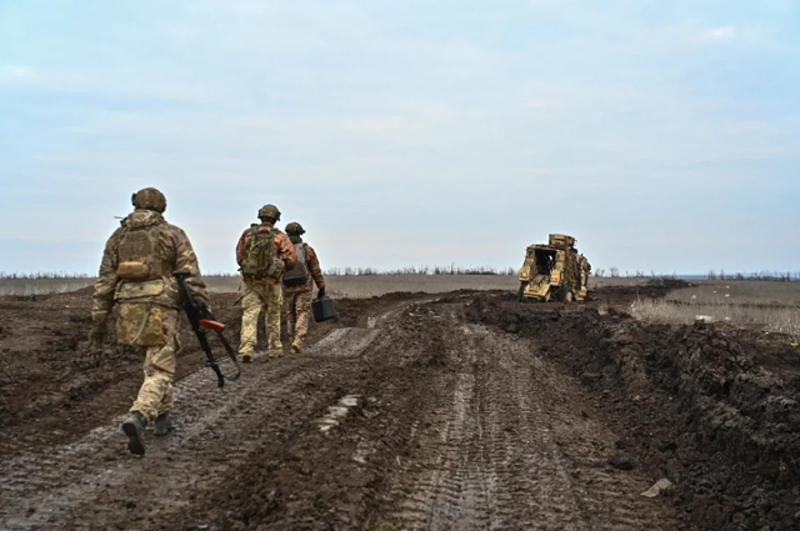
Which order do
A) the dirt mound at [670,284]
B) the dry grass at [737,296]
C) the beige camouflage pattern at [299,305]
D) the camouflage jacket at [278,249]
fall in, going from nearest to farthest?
1. the camouflage jacket at [278,249]
2. the beige camouflage pattern at [299,305]
3. the dry grass at [737,296]
4. the dirt mound at [670,284]

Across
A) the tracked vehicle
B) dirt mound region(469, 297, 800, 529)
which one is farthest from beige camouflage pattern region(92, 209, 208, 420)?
the tracked vehicle

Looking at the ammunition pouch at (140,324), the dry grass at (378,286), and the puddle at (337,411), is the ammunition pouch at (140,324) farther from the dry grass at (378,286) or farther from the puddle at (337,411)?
the dry grass at (378,286)

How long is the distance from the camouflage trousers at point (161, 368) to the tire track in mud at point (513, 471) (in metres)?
2.25

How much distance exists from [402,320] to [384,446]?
45.7ft

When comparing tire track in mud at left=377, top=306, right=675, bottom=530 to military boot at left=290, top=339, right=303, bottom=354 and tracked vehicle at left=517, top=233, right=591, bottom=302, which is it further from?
tracked vehicle at left=517, top=233, right=591, bottom=302

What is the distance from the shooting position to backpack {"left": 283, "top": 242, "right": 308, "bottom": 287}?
40.2 ft

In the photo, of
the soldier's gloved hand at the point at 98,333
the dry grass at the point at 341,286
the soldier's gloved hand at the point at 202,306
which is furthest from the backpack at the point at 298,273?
the dry grass at the point at 341,286

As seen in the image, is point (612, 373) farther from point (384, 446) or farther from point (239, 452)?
point (239, 452)

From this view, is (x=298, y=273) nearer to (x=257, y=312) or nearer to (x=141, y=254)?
(x=257, y=312)

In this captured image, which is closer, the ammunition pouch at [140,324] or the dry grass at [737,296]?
the ammunition pouch at [140,324]

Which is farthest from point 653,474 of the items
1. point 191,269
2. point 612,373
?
point 612,373

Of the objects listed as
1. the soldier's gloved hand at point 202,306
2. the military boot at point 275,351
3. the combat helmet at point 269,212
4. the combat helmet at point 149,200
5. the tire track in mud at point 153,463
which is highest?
the combat helmet at point 269,212

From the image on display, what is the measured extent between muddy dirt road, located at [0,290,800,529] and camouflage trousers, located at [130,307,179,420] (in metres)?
0.37

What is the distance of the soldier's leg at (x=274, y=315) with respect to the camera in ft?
35.8
